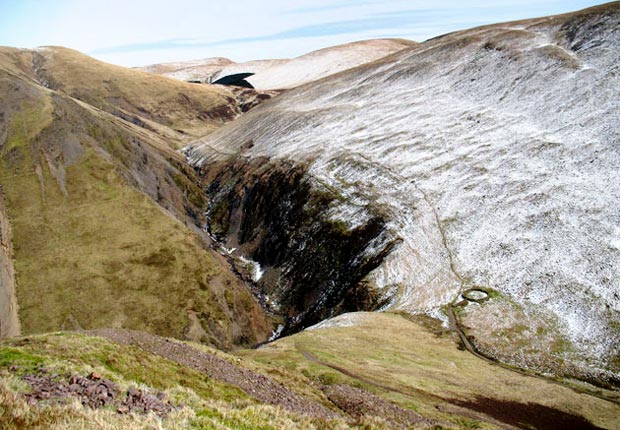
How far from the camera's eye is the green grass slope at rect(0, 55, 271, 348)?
191 ft

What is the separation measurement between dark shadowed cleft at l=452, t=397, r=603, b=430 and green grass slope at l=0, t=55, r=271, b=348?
36.1 metres

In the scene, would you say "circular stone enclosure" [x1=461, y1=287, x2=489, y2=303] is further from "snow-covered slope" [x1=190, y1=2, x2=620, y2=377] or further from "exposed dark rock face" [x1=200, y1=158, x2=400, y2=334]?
"exposed dark rock face" [x1=200, y1=158, x2=400, y2=334]

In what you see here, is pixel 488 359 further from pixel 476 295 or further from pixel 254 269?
pixel 254 269

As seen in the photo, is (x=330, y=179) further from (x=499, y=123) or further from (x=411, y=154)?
(x=499, y=123)

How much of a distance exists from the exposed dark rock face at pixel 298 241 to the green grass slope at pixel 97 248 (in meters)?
7.53

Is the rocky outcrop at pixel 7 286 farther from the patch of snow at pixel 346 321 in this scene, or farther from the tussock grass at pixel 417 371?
the patch of snow at pixel 346 321

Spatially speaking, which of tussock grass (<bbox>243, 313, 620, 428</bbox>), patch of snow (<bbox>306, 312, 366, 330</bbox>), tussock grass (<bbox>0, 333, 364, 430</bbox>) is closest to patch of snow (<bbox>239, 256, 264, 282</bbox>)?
patch of snow (<bbox>306, 312, 366, 330</bbox>)

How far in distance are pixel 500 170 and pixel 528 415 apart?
175ft

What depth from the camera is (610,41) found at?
3839 inches

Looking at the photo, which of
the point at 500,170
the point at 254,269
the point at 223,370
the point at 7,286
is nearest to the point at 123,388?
the point at 223,370

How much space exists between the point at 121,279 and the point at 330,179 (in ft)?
151

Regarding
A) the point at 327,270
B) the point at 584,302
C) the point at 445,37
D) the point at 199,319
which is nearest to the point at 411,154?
the point at 327,270

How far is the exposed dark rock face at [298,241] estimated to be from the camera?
229ft

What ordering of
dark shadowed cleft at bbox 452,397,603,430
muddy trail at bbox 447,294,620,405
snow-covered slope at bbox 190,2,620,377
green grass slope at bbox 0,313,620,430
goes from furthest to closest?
1. snow-covered slope at bbox 190,2,620,377
2. muddy trail at bbox 447,294,620,405
3. dark shadowed cleft at bbox 452,397,603,430
4. green grass slope at bbox 0,313,620,430
